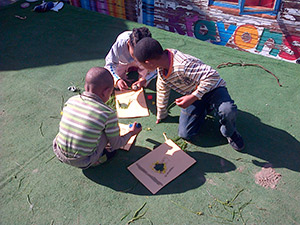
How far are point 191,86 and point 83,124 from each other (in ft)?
3.61

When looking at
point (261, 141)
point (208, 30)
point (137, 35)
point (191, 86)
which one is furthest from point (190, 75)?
point (208, 30)

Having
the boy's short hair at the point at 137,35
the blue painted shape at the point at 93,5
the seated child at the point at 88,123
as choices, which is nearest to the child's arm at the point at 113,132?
the seated child at the point at 88,123

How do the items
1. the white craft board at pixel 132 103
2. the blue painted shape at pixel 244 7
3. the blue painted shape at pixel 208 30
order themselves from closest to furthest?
1. the white craft board at pixel 132 103
2. the blue painted shape at pixel 244 7
3. the blue painted shape at pixel 208 30

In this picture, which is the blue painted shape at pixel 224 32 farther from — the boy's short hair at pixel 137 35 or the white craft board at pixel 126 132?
the white craft board at pixel 126 132

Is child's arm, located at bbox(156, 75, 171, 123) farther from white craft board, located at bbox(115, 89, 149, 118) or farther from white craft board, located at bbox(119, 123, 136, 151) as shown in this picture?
white craft board, located at bbox(119, 123, 136, 151)

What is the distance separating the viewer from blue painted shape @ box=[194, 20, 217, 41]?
386 centimetres

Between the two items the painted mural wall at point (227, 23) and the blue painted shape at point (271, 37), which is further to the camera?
the blue painted shape at point (271, 37)

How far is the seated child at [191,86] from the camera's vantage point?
2170mm

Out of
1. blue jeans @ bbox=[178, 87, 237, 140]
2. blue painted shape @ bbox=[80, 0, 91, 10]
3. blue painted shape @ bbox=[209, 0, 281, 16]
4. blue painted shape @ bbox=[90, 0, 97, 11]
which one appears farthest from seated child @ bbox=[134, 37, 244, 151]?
blue painted shape @ bbox=[80, 0, 91, 10]

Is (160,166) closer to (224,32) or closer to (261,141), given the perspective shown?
(261,141)

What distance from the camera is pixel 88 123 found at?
6.00 ft

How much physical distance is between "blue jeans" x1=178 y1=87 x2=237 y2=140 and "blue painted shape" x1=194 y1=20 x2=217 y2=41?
1758 millimetres

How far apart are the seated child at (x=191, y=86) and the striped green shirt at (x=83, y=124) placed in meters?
0.60

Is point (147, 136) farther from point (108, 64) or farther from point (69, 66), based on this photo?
point (69, 66)
